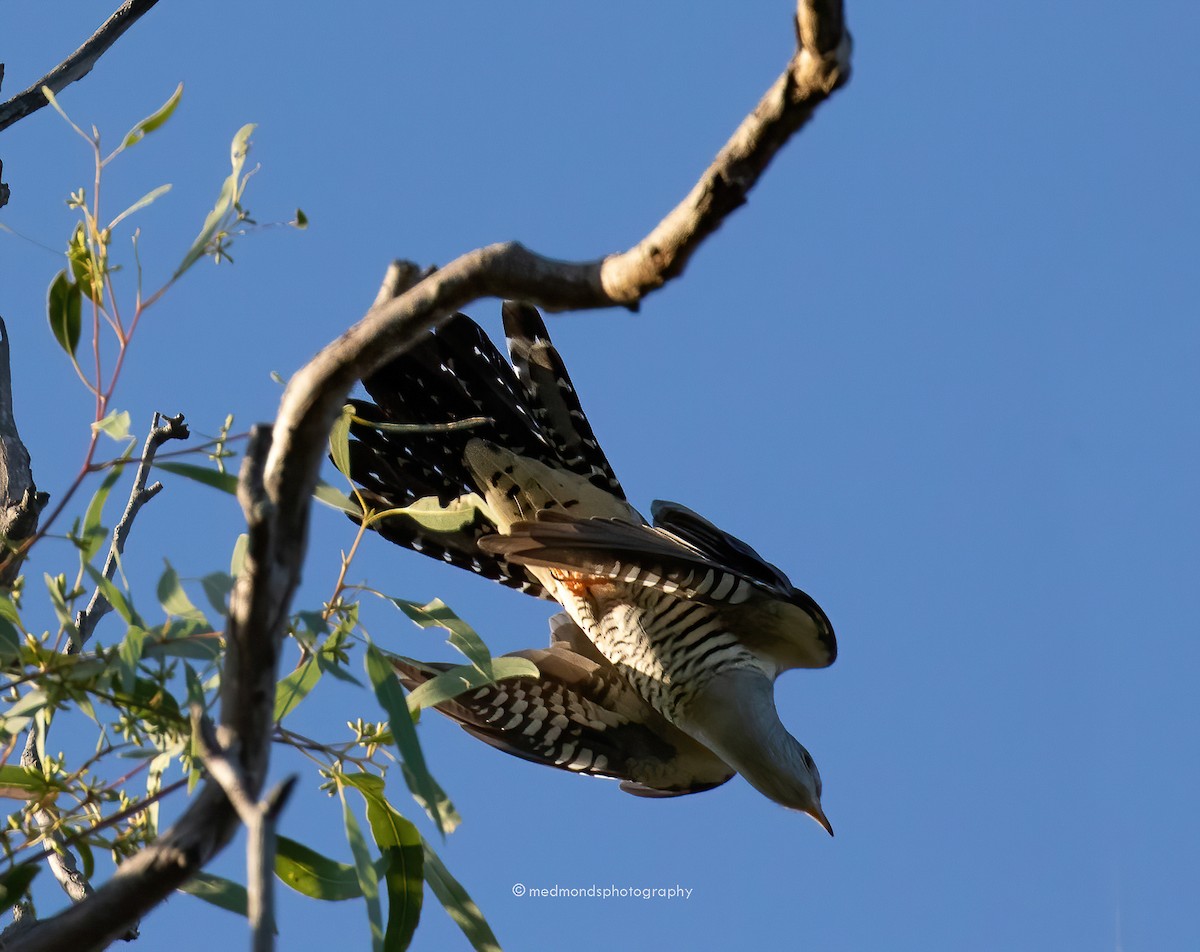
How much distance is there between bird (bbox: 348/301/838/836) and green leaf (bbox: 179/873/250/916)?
4.93 feet

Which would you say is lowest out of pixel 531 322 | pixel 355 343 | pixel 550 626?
pixel 355 343

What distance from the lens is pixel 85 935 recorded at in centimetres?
151

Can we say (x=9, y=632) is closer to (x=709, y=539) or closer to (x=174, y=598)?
(x=174, y=598)

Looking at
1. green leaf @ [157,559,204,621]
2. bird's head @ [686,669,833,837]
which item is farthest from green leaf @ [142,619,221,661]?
bird's head @ [686,669,833,837]

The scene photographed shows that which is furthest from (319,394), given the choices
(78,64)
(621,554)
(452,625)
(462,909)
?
(621,554)

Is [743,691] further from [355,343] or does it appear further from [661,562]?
[355,343]

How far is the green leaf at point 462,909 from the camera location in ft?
7.55

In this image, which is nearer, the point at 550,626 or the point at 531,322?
the point at 531,322

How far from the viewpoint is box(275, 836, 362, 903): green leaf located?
6.80 feet

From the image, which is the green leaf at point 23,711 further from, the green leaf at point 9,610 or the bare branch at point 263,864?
the bare branch at point 263,864

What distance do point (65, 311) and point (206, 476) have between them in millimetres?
290

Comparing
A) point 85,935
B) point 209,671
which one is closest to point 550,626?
point 209,671

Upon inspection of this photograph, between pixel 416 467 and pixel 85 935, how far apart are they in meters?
2.54

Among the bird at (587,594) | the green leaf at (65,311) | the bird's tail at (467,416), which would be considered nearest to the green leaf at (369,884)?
the green leaf at (65,311)
